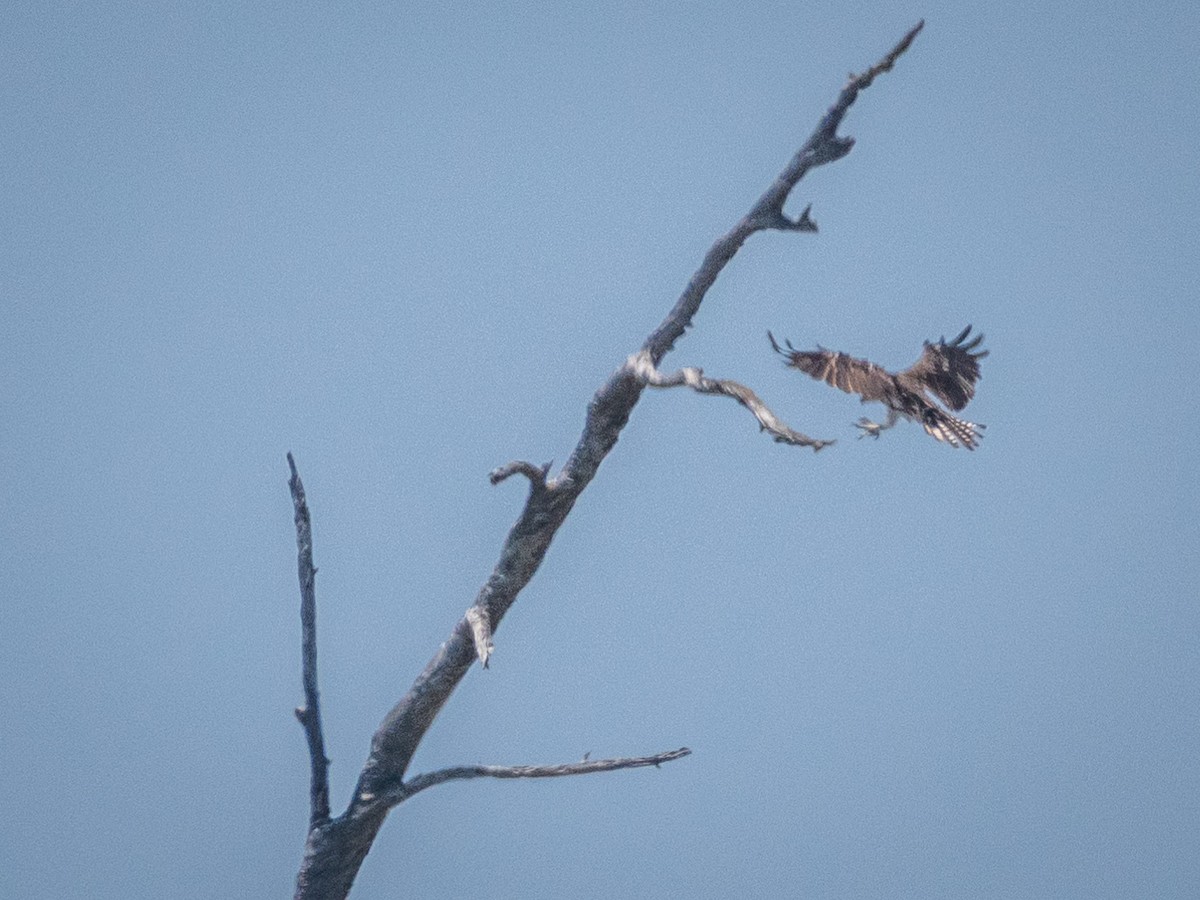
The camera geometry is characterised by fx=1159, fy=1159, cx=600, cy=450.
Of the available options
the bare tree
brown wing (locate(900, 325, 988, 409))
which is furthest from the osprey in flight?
the bare tree

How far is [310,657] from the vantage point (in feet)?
17.4

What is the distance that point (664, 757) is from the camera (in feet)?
17.0

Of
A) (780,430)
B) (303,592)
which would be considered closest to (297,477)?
(303,592)

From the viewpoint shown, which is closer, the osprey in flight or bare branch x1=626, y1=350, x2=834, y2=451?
bare branch x1=626, y1=350, x2=834, y2=451

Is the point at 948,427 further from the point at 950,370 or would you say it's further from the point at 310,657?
the point at 310,657

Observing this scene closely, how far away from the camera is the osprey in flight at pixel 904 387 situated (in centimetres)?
717

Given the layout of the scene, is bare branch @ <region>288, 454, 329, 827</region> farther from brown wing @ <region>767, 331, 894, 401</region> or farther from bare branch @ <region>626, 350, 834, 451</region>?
brown wing @ <region>767, 331, 894, 401</region>

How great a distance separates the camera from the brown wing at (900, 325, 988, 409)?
7.77 metres

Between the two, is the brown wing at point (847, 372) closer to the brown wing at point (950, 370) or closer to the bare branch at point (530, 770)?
the brown wing at point (950, 370)

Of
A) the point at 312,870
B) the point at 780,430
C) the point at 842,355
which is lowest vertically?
the point at 312,870

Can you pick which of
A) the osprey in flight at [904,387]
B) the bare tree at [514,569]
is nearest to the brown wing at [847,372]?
the osprey in flight at [904,387]

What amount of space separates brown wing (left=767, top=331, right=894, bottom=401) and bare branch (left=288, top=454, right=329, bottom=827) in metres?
3.23

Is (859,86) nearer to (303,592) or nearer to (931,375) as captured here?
(303,592)

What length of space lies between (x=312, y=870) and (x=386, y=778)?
0.57 metres
